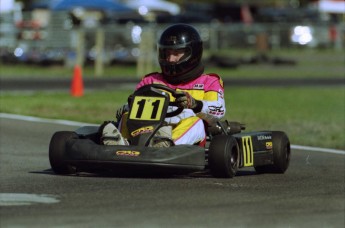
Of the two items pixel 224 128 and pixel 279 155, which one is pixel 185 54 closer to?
pixel 224 128

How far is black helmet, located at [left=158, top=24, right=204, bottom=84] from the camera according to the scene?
1023 cm

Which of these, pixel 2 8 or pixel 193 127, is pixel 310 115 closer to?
pixel 193 127

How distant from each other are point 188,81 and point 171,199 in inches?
100

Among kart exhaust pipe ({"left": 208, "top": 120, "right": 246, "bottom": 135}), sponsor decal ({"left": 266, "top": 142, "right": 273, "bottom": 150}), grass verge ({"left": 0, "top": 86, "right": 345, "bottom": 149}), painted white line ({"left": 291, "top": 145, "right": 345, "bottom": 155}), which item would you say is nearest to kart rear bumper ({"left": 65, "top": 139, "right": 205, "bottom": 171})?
kart exhaust pipe ({"left": 208, "top": 120, "right": 246, "bottom": 135})

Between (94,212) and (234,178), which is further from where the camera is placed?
(234,178)

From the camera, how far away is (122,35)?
130ft

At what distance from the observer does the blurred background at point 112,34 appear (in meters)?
37.3

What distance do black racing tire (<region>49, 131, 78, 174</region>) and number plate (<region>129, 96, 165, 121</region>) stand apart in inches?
25.3

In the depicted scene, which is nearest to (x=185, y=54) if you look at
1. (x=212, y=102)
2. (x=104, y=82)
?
(x=212, y=102)

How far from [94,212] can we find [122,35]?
1285 inches

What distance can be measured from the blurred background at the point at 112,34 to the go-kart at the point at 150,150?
22367 millimetres

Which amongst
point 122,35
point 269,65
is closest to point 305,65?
point 269,65

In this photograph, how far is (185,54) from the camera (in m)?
10.3

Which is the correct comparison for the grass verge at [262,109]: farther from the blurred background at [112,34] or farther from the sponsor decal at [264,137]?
the blurred background at [112,34]
